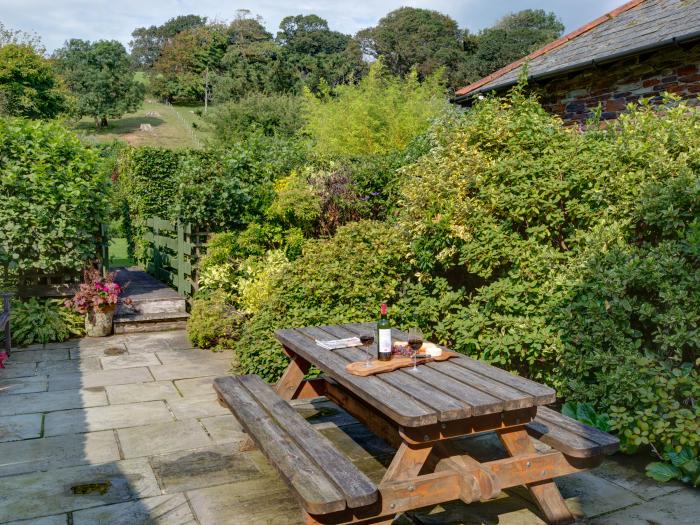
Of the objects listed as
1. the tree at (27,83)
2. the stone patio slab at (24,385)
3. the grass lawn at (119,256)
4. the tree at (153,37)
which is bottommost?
the grass lawn at (119,256)

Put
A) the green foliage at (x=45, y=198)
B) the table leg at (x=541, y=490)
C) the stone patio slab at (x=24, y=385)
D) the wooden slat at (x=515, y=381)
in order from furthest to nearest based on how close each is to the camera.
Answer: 1. the green foliage at (x=45, y=198)
2. the stone patio slab at (x=24, y=385)
3. the table leg at (x=541, y=490)
4. the wooden slat at (x=515, y=381)

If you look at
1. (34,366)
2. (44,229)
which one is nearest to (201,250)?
(44,229)

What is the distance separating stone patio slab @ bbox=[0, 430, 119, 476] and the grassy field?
→ 3707cm

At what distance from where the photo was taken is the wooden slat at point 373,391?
2.84 m

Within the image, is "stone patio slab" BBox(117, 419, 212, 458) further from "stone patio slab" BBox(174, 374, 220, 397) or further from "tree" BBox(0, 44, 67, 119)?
"tree" BBox(0, 44, 67, 119)

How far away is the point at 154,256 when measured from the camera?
1151 cm

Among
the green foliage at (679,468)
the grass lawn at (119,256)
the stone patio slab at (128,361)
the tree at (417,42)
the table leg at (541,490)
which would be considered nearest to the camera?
the table leg at (541,490)

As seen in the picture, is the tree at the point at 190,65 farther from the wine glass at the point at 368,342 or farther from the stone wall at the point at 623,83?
the wine glass at the point at 368,342

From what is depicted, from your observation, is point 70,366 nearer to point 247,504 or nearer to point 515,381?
point 247,504

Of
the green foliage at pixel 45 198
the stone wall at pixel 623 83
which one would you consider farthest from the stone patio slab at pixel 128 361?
the stone wall at pixel 623 83

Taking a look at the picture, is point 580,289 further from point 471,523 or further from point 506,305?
point 471,523

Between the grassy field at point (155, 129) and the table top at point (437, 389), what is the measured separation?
38248mm

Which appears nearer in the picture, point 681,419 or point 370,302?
point 681,419

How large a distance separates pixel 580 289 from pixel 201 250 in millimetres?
5568
